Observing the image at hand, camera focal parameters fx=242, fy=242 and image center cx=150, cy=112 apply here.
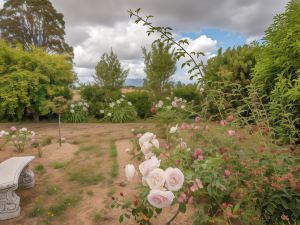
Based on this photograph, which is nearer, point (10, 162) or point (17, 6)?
point (10, 162)

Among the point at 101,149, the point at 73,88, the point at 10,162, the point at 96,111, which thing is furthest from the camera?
the point at 73,88

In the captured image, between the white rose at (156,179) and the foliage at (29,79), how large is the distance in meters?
8.14

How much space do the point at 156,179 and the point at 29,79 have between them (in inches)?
348

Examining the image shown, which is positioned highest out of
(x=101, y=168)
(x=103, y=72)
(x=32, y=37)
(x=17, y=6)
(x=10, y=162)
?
(x=17, y=6)

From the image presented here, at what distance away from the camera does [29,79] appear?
890 centimetres

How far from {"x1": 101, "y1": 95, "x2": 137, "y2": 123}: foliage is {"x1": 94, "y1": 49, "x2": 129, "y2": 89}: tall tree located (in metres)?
2.38

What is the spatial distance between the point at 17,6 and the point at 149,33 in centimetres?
2561

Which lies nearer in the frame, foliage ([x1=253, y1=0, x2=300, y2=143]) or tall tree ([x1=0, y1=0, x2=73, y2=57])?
foliage ([x1=253, y1=0, x2=300, y2=143])

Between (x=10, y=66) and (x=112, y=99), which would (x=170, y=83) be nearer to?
(x=112, y=99)

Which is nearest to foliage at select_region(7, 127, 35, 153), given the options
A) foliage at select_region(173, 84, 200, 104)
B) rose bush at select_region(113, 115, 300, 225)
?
rose bush at select_region(113, 115, 300, 225)

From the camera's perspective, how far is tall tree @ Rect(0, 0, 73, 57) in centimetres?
2292

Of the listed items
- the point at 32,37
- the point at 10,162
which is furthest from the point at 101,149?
the point at 32,37

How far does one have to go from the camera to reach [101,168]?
187 inches

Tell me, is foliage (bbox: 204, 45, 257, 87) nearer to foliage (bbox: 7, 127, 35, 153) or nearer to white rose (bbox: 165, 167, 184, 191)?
foliage (bbox: 7, 127, 35, 153)
